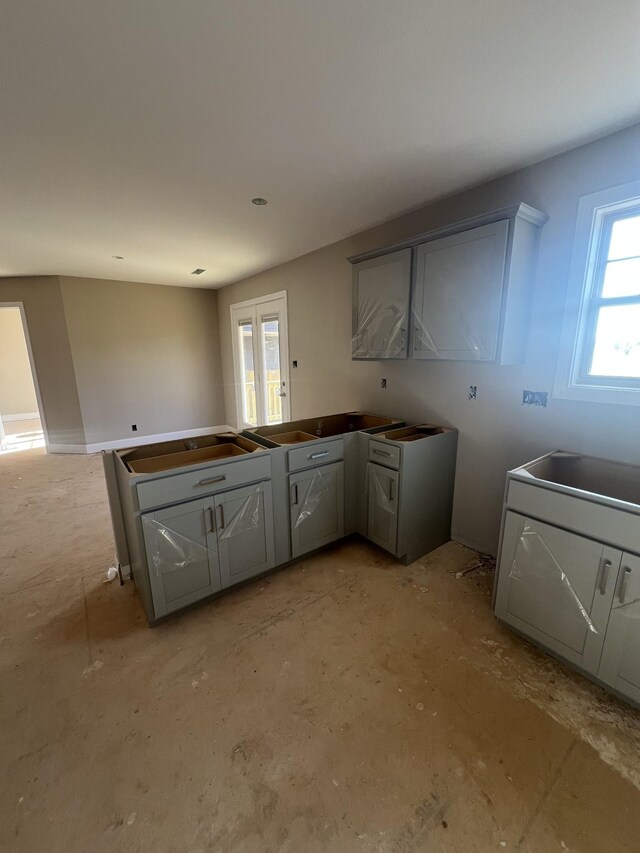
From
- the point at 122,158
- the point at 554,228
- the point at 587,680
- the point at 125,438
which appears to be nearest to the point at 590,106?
the point at 554,228

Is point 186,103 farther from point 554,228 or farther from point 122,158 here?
point 554,228

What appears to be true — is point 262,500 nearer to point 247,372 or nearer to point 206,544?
point 206,544

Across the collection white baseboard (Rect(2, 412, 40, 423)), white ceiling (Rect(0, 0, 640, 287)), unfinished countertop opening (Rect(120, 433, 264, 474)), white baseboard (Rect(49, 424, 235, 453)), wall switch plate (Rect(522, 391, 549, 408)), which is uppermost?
white ceiling (Rect(0, 0, 640, 287))

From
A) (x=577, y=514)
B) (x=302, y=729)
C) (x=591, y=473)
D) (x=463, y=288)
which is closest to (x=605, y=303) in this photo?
(x=463, y=288)

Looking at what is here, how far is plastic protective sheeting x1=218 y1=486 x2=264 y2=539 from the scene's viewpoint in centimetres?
213

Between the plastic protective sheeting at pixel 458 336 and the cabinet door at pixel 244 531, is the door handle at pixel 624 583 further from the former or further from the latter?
the cabinet door at pixel 244 531

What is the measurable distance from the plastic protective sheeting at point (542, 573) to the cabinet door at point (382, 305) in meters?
1.40

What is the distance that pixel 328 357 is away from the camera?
3.72 meters

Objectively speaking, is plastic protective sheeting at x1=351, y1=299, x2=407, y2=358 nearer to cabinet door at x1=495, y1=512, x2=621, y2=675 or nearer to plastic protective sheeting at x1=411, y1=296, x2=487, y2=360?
plastic protective sheeting at x1=411, y1=296, x2=487, y2=360

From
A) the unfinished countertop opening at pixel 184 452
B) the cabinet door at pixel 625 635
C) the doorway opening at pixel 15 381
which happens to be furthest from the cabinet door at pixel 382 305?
the doorway opening at pixel 15 381

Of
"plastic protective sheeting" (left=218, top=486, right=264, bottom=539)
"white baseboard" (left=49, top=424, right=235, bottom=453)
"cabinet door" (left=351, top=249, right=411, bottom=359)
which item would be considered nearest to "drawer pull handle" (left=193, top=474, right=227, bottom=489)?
"plastic protective sheeting" (left=218, top=486, right=264, bottom=539)

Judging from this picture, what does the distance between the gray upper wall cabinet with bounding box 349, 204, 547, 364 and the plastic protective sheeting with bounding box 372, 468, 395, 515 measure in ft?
2.99

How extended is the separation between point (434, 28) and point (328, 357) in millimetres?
2652

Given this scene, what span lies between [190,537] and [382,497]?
4.27 feet
